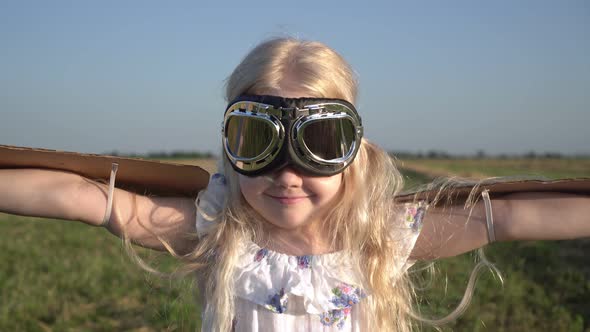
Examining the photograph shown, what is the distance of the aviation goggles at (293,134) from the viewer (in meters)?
2.33

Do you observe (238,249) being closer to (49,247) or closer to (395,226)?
(395,226)

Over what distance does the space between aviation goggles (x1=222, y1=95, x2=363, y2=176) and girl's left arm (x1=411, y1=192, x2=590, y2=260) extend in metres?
0.49

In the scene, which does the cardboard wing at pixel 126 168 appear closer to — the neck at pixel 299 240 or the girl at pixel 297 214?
the girl at pixel 297 214

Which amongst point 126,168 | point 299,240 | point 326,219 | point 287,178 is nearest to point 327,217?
point 326,219

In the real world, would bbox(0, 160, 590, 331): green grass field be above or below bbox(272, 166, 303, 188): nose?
below

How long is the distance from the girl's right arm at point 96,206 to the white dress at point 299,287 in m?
0.12

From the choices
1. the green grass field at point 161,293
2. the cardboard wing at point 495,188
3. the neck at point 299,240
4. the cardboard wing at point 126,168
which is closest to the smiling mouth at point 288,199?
the neck at point 299,240

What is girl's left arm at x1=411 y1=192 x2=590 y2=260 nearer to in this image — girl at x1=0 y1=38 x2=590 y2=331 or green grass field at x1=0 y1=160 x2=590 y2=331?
girl at x1=0 y1=38 x2=590 y2=331

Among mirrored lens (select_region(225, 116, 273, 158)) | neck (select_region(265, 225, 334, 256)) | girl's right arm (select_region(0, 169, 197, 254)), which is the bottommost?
neck (select_region(265, 225, 334, 256))

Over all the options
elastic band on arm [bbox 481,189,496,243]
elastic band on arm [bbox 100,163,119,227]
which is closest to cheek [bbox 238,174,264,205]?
elastic band on arm [bbox 100,163,119,227]

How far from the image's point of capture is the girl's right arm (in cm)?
227

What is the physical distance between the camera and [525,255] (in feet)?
24.5

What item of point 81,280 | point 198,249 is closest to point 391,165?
point 198,249

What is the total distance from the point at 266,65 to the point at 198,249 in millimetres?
798
